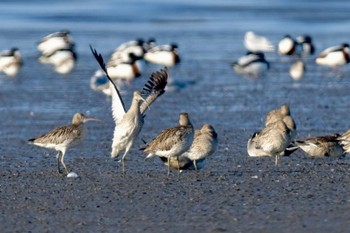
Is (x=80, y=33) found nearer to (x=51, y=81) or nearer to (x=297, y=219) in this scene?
(x=51, y=81)

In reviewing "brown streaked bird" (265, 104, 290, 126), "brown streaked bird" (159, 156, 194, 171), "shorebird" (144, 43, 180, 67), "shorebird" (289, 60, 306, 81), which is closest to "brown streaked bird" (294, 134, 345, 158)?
"brown streaked bird" (265, 104, 290, 126)

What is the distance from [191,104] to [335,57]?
8.10 m

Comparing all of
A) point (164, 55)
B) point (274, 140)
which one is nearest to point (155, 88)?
point (274, 140)

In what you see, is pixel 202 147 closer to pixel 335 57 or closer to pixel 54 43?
pixel 335 57

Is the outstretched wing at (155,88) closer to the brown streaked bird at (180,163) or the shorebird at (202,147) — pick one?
the brown streaked bird at (180,163)

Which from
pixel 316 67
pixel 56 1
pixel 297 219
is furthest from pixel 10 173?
pixel 56 1

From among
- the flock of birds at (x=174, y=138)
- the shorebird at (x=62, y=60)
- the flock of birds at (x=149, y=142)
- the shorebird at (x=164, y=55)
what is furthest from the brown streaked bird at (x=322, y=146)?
the shorebird at (x=164, y=55)

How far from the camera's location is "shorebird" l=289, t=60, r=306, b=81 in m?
22.7

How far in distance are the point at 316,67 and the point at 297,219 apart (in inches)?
688

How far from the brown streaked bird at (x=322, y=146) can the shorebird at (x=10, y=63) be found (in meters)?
11.7

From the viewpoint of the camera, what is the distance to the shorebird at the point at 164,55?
2639 cm

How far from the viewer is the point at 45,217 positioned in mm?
9656

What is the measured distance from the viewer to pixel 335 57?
26.0 m

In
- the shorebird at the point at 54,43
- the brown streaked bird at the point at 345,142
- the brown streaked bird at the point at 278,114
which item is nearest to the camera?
the brown streaked bird at the point at 345,142
